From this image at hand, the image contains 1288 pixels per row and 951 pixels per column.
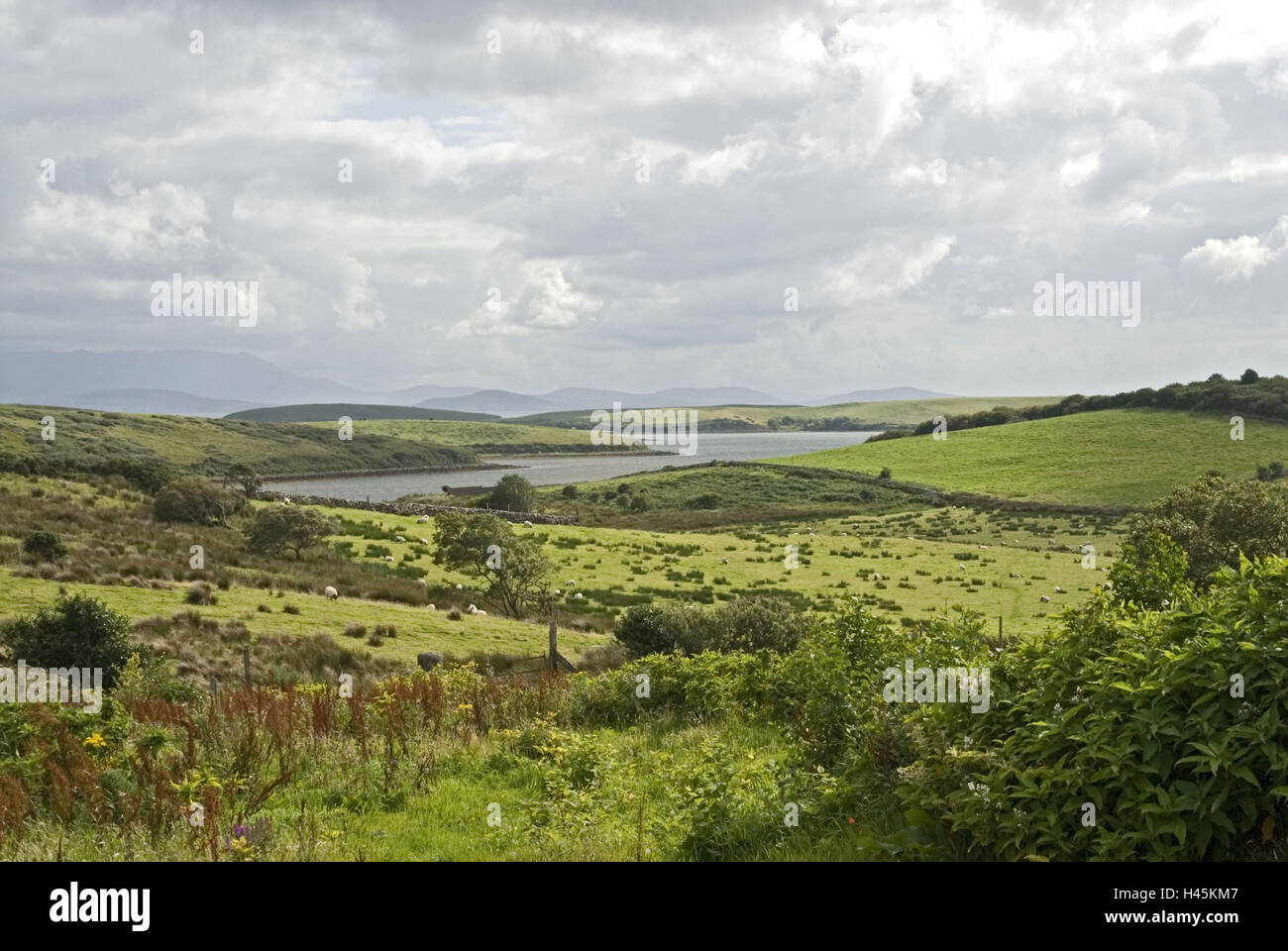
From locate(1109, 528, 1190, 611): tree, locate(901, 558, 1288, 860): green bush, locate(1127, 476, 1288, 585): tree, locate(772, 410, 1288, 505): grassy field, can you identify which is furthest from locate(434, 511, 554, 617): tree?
locate(772, 410, 1288, 505): grassy field

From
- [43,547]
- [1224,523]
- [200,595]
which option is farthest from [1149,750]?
[43,547]

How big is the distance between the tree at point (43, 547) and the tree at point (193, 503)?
1444 centimetres

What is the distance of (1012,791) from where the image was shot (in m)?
5.28

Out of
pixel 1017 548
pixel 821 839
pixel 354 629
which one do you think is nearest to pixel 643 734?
pixel 821 839

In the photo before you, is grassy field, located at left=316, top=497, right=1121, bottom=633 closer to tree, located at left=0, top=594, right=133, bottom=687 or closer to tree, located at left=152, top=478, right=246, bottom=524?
tree, located at left=152, top=478, right=246, bottom=524

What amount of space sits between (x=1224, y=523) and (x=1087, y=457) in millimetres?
Answer: 88706

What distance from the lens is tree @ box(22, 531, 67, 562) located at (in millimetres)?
31484

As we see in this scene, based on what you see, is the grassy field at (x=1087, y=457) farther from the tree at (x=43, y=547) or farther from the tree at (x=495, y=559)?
the tree at (x=43, y=547)

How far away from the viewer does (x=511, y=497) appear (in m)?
93.8

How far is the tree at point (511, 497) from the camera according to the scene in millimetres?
93250

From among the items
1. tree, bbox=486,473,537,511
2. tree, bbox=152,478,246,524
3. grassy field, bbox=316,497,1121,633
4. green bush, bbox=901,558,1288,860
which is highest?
green bush, bbox=901,558,1288,860

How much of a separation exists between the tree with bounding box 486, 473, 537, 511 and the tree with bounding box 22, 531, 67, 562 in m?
59.5

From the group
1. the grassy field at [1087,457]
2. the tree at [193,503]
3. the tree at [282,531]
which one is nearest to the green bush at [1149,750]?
the tree at [282,531]
